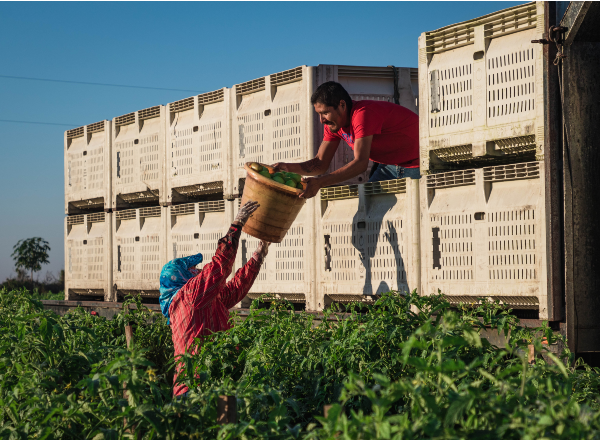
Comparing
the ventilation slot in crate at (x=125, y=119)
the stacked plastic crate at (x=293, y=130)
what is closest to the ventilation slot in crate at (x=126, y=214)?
the ventilation slot in crate at (x=125, y=119)

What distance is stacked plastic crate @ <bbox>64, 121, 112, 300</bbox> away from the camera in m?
6.56

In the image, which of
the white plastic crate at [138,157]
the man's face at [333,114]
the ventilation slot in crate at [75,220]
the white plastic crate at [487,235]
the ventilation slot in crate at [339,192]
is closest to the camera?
the white plastic crate at [487,235]

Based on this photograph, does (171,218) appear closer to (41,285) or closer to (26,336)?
(26,336)

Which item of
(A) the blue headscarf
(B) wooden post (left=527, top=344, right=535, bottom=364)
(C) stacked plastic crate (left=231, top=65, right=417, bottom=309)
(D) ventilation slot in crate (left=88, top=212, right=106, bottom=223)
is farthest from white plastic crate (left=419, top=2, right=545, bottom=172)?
(D) ventilation slot in crate (left=88, top=212, right=106, bottom=223)

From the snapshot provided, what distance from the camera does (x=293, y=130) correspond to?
4.83 metres

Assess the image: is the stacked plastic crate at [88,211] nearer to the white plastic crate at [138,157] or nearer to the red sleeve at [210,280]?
the white plastic crate at [138,157]

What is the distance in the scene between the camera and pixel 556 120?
135 inches

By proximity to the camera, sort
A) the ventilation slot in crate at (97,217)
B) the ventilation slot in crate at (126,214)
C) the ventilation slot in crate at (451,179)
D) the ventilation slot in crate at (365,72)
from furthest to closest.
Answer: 1. the ventilation slot in crate at (97,217)
2. the ventilation slot in crate at (126,214)
3. the ventilation slot in crate at (365,72)
4. the ventilation slot in crate at (451,179)

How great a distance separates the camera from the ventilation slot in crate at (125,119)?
20.8 ft

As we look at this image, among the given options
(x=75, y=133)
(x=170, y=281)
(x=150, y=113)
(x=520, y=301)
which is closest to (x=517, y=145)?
(x=520, y=301)

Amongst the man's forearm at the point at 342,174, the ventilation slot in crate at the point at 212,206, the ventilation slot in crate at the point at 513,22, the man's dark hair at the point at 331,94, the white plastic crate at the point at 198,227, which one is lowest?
the white plastic crate at the point at 198,227

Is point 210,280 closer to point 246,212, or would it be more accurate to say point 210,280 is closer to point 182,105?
point 246,212

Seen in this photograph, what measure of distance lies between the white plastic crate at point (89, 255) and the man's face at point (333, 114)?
2.97 meters

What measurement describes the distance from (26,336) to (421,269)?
222cm
